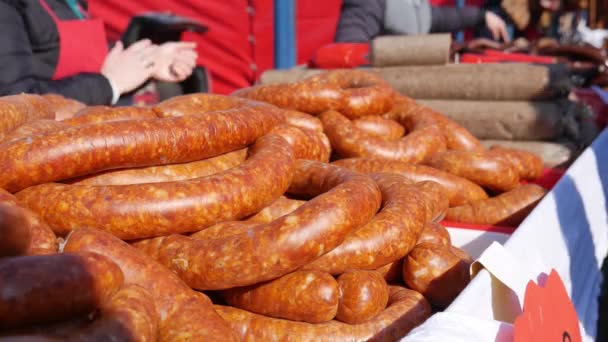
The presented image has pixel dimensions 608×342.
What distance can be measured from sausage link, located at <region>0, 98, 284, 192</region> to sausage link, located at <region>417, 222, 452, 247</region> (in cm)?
71

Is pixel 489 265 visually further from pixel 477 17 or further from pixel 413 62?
pixel 477 17

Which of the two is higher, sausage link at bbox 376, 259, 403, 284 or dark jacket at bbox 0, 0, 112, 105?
dark jacket at bbox 0, 0, 112, 105

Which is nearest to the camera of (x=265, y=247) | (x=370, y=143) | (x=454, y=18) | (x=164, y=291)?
(x=164, y=291)

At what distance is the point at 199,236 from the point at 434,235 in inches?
32.8

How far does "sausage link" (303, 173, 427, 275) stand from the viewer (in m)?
1.66

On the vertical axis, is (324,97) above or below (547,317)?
above

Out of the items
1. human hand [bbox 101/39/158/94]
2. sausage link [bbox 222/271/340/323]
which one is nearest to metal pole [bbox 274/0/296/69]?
human hand [bbox 101/39/158/94]

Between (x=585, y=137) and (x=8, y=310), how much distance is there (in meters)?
3.82

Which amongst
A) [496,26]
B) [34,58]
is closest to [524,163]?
[34,58]

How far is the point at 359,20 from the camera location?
6.25m

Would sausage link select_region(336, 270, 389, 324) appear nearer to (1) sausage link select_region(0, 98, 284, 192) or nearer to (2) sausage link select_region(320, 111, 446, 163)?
(1) sausage link select_region(0, 98, 284, 192)

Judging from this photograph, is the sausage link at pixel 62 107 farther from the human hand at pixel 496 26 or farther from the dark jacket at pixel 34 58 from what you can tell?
the human hand at pixel 496 26

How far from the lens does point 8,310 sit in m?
1.06

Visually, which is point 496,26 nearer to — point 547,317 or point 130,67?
point 130,67
